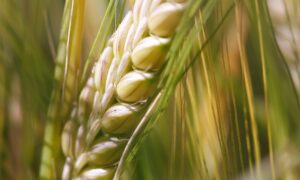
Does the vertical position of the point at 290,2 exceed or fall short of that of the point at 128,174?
it exceeds it

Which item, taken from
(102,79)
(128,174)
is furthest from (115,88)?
(128,174)

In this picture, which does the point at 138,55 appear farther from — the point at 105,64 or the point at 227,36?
the point at 227,36

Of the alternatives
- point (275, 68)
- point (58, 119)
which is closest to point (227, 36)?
point (275, 68)

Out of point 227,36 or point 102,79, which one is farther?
point 227,36
